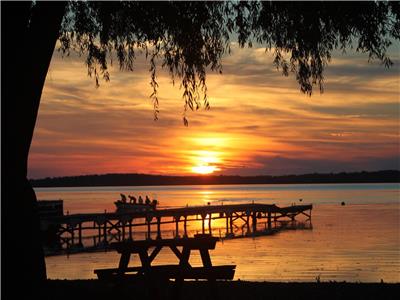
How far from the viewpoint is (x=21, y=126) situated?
9234 millimetres

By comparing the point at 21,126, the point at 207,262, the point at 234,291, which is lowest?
the point at 234,291

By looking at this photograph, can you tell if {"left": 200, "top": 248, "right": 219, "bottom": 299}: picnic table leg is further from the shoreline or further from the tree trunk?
the tree trunk

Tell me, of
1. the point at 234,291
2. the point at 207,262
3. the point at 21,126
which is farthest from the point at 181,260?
the point at 21,126

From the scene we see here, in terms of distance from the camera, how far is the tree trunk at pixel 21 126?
29.7 feet

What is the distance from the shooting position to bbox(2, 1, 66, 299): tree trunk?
9.04 m

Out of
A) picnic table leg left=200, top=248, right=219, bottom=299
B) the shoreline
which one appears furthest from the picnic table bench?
the shoreline

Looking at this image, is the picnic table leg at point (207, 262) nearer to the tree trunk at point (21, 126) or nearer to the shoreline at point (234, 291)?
the shoreline at point (234, 291)

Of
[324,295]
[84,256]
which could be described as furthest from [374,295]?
[84,256]

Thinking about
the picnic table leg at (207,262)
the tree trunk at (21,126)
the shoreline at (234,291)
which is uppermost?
the tree trunk at (21,126)

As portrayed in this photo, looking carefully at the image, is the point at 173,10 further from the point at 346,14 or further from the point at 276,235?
the point at 276,235

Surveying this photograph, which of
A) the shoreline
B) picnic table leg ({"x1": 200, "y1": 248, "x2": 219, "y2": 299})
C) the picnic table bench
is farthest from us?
the shoreline

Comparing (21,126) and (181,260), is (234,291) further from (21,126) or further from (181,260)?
Answer: (21,126)

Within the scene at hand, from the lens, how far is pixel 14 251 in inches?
363

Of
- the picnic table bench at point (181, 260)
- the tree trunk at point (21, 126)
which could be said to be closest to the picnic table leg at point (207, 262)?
the picnic table bench at point (181, 260)
